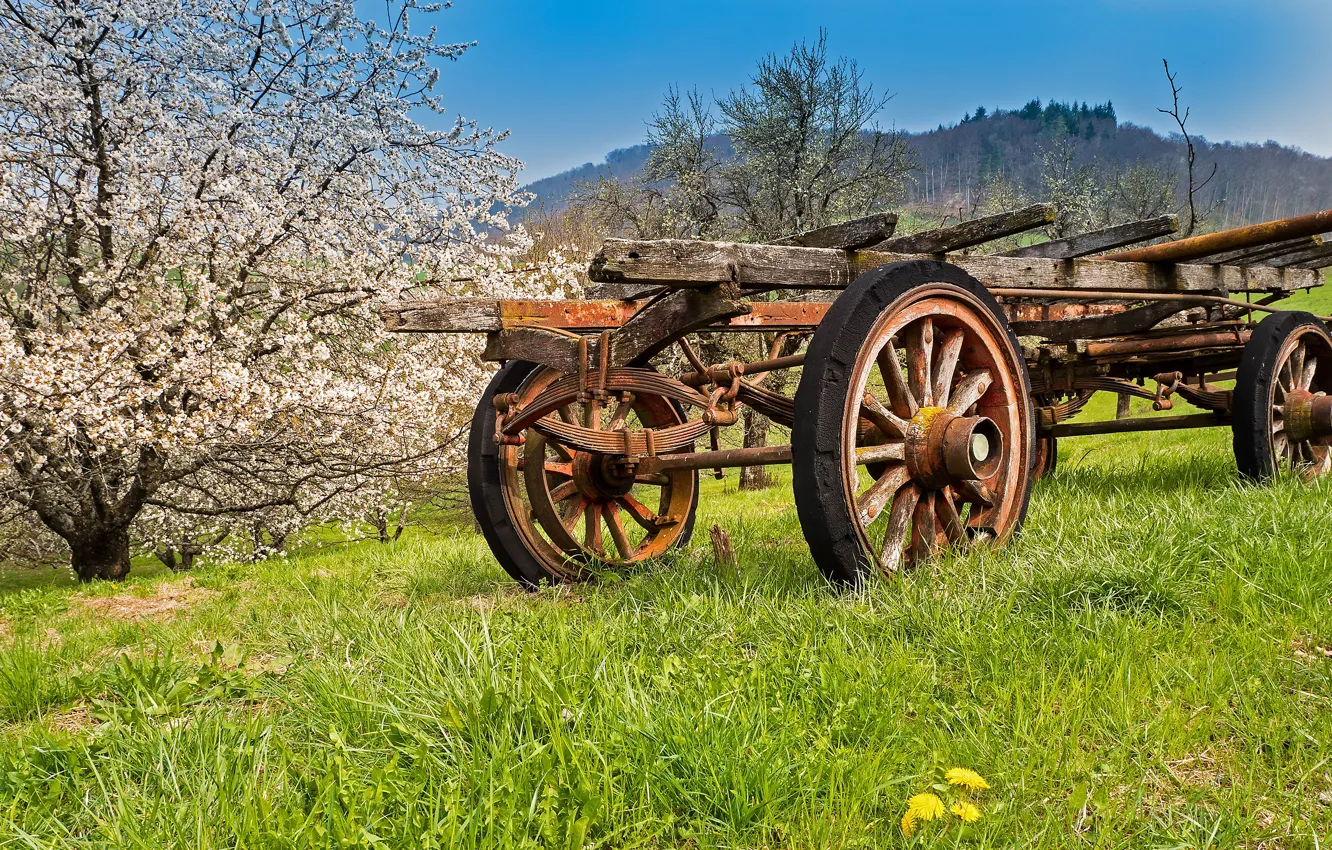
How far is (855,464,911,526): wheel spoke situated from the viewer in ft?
10.3

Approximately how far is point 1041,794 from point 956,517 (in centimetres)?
187

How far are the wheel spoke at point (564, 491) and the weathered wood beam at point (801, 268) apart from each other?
1766 mm

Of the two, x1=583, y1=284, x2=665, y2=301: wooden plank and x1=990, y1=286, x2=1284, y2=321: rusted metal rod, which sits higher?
x1=583, y1=284, x2=665, y2=301: wooden plank

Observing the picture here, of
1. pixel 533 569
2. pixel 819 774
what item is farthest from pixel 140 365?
pixel 819 774

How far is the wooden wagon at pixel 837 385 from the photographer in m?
3.02

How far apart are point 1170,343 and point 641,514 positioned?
13.5ft

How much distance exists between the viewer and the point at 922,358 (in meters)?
3.52

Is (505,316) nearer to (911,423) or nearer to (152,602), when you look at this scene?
(911,423)

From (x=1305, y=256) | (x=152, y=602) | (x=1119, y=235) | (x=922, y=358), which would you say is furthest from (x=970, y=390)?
(x=152, y=602)

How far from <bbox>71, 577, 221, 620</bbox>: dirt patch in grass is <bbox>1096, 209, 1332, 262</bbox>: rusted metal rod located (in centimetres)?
633

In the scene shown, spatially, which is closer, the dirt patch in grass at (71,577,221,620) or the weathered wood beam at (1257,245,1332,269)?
the dirt patch in grass at (71,577,221,620)

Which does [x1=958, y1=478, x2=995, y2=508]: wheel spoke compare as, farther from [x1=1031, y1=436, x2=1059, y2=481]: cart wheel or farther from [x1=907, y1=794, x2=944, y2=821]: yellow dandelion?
[x1=1031, y1=436, x2=1059, y2=481]: cart wheel

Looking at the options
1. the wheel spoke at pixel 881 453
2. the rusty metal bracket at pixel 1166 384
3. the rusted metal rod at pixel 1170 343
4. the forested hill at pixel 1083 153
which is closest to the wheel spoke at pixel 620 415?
the wheel spoke at pixel 881 453

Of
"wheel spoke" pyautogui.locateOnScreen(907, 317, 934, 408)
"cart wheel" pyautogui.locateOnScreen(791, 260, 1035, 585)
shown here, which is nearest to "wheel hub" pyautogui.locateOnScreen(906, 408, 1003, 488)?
"cart wheel" pyautogui.locateOnScreen(791, 260, 1035, 585)
